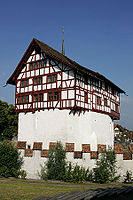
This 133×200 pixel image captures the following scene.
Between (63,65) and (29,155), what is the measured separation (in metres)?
9.70

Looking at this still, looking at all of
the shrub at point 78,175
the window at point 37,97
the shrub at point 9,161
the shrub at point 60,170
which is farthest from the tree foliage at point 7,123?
the shrub at point 78,175

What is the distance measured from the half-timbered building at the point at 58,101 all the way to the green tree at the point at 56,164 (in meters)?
3.37

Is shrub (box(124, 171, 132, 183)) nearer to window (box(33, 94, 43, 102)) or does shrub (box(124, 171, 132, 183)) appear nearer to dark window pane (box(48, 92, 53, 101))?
dark window pane (box(48, 92, 53, 101))

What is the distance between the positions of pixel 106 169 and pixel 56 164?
379 centimetres

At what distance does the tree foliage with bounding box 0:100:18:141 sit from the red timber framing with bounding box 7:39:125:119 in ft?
24.6

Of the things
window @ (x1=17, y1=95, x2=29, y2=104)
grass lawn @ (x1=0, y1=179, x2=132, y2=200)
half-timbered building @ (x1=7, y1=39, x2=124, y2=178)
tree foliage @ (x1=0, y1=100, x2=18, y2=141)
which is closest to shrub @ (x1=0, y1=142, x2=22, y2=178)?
half-timbered building @ (x1=7, y1=39, x2=124, y2=178)

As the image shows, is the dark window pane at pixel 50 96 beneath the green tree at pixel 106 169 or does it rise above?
above

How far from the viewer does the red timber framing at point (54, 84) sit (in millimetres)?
23625

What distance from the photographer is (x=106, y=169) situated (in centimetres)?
1645

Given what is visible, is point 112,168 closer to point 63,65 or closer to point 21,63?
point 63,65

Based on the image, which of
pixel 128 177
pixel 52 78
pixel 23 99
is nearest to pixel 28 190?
pixel 128 177

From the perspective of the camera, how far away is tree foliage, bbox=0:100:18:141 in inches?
1331

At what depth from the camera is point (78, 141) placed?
78.8ft

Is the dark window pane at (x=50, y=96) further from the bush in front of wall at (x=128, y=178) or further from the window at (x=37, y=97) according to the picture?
the bush in front of wall at (x=128, y=178)
